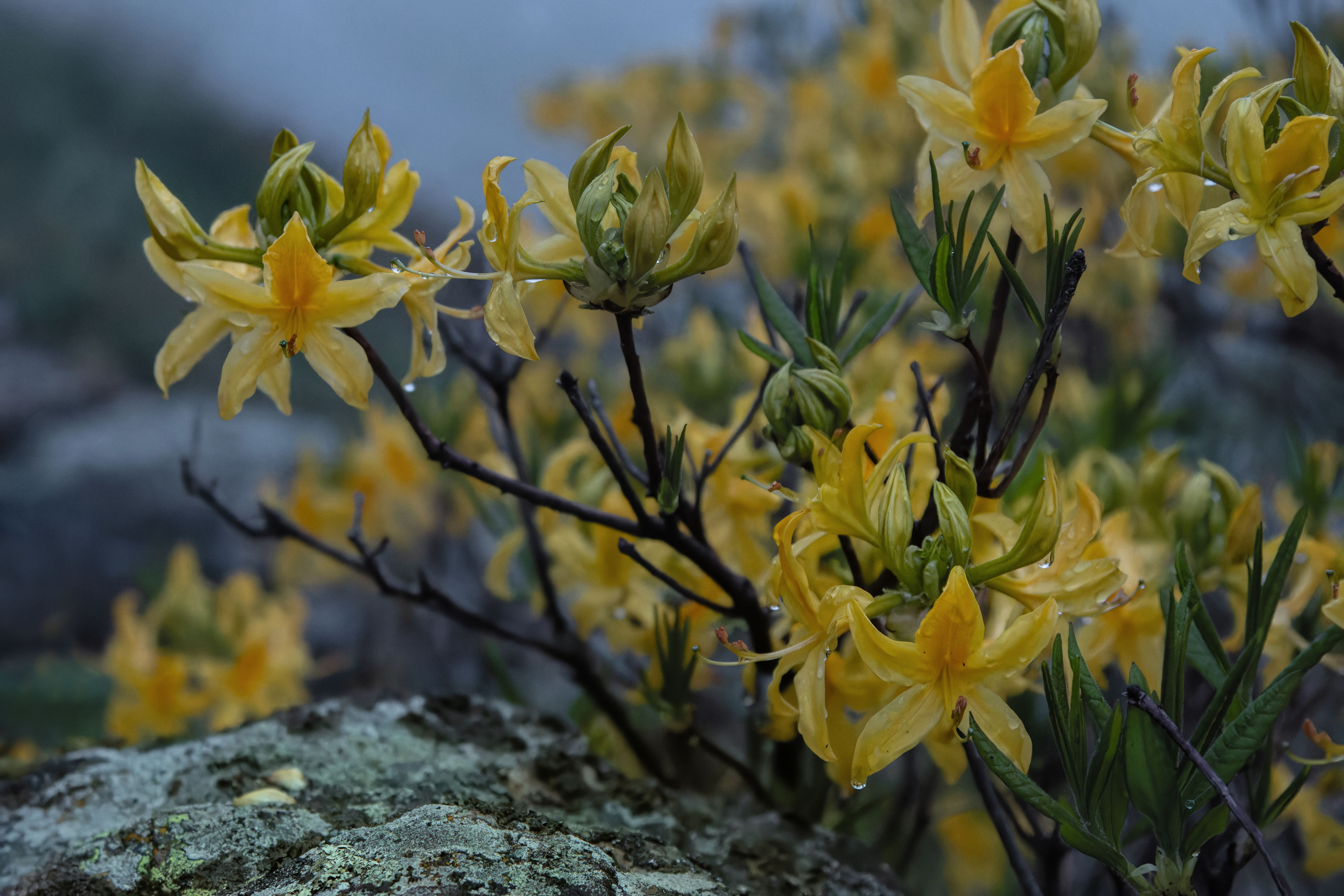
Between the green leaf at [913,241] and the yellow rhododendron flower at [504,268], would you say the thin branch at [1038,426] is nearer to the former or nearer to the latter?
the green leaf at [913,241]

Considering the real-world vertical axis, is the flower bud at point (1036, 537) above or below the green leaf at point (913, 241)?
below

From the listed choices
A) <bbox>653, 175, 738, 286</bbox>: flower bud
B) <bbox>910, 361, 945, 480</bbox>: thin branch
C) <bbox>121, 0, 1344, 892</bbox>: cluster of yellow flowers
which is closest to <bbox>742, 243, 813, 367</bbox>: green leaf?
<bbox>121, 0, 1344, 892</bbox>: cluster of yellow flowers

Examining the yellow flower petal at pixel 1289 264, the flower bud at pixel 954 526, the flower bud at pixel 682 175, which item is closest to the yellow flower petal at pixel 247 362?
the flower bud at pixel 682 175

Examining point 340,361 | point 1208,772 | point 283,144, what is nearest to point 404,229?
point 283,144

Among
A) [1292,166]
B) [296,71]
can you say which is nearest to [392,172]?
[1292,166]

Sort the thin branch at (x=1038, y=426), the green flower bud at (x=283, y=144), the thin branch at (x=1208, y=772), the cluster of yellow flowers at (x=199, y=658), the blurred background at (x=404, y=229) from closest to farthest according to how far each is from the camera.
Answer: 1. the thin branch at (x=1208, y=772)
2. the thin branch at (x=1038, y=426)
3. the green flower bud at (x=283, y=144)
4. the cluster of yellow flowers at (x=199, y=658)
5. the blurred background at (x=404, y=229)

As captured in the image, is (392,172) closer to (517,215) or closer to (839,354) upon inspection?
(517,215)

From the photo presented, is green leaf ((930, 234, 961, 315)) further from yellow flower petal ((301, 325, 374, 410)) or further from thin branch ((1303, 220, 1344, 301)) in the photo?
yellow flower petal ((301, 325, 374, 410))
